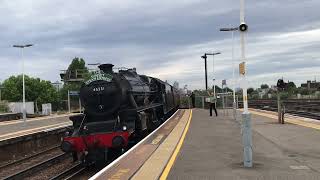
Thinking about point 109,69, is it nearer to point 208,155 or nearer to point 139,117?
point 139,117

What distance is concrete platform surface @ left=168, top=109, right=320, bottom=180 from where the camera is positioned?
1086 centimetres

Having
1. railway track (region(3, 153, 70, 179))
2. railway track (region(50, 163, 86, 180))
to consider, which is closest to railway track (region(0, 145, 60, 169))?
railway track (region(3, 153, 70, 179))

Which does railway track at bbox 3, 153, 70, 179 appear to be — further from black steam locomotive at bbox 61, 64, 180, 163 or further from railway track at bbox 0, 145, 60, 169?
black steam locomotive at bbox 61, 64, 180, 163

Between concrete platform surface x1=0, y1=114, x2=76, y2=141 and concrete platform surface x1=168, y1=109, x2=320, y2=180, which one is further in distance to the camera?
concrete platform surface x1=0, y1=114, x2=76, y2=141

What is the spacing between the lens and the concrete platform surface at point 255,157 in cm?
1086

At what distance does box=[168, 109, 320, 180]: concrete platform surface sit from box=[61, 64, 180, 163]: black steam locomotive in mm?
2172

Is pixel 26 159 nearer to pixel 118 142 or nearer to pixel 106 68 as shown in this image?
pixel 106 68

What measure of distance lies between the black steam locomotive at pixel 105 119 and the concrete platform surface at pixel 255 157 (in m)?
2.17

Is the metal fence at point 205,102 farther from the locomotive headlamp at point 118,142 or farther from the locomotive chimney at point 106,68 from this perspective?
the locomotive headlamp at point 118,142

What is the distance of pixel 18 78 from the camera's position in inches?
3981

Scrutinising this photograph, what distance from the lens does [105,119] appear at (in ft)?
58.6

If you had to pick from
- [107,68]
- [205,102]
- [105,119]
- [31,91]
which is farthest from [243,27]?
[31,91]

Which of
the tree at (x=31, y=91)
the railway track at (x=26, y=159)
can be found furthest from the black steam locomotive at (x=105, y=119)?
the tree at (x=31, y=91)

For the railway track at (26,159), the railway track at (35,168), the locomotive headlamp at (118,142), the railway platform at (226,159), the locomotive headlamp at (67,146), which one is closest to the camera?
the railway platform at (226,159)
